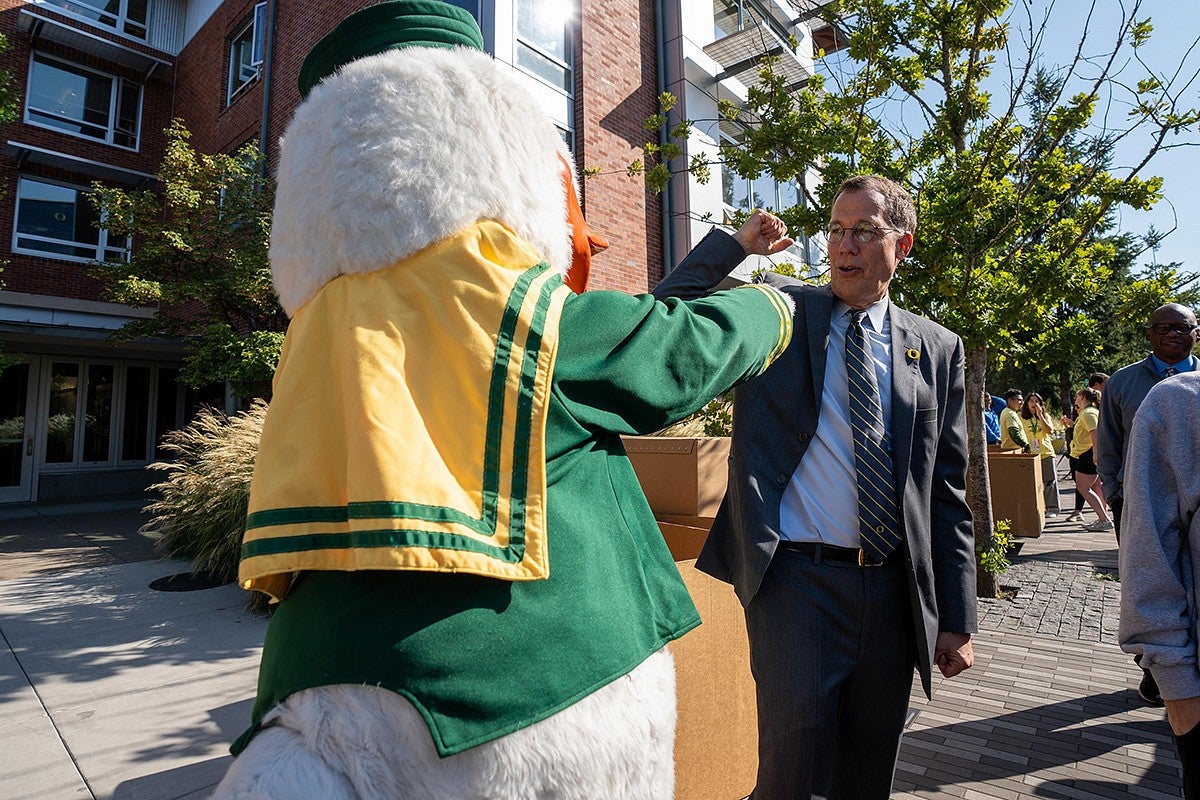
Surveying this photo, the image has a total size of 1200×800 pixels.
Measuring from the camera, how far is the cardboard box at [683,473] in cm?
323

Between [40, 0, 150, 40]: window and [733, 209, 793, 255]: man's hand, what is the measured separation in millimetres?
19373

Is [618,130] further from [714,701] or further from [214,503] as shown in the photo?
[714,701]

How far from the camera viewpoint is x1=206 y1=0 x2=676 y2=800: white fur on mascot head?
2.79 ft

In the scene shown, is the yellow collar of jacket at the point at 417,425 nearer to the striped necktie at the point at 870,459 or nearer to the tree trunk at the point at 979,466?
the striped necktie at the point at 870,459

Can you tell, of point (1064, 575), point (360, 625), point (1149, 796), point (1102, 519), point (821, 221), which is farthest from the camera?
point (1102, 519)

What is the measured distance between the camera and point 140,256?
979 centimetres

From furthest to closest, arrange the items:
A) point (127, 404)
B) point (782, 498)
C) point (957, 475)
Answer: point (127, 404) < point (957, 475) < point (782, 498)

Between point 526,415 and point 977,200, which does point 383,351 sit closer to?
point 526,415

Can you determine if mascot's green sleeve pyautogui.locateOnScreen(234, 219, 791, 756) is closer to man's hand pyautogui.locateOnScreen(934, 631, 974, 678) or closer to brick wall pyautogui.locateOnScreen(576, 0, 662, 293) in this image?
man's hand pyautogui.locateOnScreen(934, 631, 974, 678)

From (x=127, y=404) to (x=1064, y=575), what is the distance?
17846 mm

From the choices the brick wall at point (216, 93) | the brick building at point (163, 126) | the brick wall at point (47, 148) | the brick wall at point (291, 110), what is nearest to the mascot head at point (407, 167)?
the brick wall at point (291, 110)

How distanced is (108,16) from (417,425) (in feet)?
67.5

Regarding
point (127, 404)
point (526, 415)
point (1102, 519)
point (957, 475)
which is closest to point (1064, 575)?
point (1102, 519)

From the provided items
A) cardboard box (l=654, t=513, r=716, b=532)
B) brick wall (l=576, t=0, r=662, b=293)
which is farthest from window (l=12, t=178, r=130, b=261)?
cardboard box (l=654, t=513, r=716, b=532)
